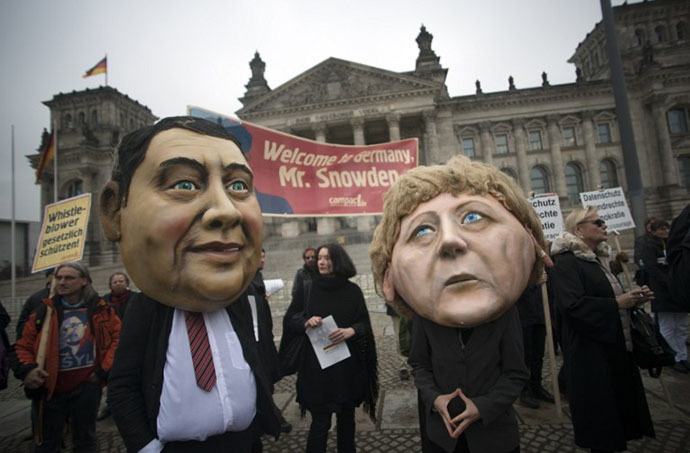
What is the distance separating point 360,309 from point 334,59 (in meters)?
33.1

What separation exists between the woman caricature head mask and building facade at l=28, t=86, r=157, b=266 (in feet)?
119

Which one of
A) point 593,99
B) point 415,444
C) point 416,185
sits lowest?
point 415,444

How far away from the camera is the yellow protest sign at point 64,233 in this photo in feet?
15.8

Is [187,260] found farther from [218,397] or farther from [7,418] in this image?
[7,418]

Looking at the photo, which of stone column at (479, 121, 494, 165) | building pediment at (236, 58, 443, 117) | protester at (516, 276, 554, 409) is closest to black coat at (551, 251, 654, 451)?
protester at (516, 276, 554, 409)

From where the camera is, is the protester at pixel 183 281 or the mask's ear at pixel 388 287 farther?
the mask's ear at pixel 388 287

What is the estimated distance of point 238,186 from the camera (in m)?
1.58

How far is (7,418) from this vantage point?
13.6 feet

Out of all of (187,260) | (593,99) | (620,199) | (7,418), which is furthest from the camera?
(593,99)

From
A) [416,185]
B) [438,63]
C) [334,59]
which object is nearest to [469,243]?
[416,185]

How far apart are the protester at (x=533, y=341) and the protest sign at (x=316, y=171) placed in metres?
2.11

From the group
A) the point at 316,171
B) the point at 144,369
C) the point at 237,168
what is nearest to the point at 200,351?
the point at 144,369

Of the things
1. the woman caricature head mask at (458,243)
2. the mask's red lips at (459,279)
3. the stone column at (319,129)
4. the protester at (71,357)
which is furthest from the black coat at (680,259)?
the stone column at (319,129)

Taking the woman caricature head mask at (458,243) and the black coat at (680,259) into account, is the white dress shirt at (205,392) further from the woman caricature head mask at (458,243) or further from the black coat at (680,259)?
the black coat at (680,259)
